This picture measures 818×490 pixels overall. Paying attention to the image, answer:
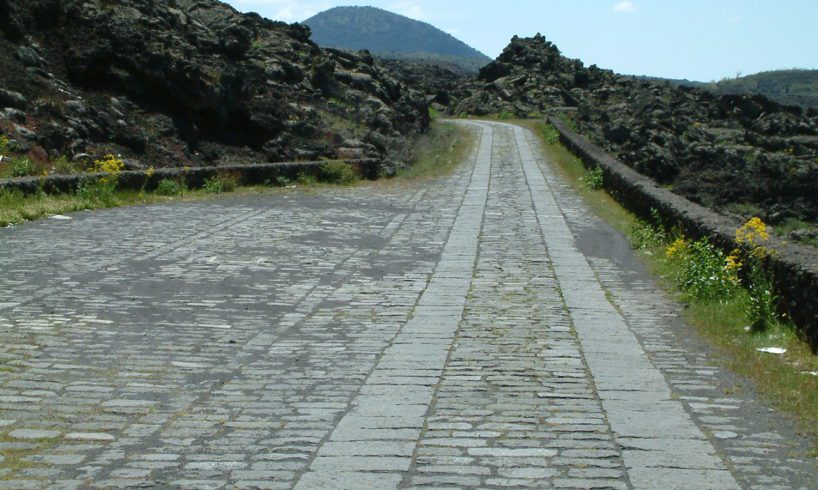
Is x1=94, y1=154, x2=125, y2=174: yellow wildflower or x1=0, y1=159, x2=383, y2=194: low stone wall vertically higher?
x1=94, y1=154, x2=125, y2=174: yellow wildflower

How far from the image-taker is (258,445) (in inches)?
222

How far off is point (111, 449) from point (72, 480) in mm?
476

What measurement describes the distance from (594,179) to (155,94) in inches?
428

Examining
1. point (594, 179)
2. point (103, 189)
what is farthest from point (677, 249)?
point (594, 179)

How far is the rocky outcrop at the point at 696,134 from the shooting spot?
78.0 ft

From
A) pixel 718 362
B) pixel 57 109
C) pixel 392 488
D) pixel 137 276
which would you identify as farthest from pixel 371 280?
pixel 57 109

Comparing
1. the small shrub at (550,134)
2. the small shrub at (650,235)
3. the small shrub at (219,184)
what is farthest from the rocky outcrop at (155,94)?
the small shrub at (650,235)

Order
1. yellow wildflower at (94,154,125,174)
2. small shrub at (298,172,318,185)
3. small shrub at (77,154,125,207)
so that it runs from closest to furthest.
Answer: small shrub at (77,154,125,207), yellow wildflower at (94,154,125,174), small shrub at (298,172,318,185)

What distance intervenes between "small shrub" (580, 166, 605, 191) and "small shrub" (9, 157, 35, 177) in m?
12.2

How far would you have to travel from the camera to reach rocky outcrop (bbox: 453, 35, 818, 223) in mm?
23766

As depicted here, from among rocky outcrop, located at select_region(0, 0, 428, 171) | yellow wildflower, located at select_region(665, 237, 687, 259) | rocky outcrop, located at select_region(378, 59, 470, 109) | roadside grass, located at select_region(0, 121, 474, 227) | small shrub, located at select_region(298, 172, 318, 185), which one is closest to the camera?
yellow wildflower, located at select_region(665, 237, 687, 259)

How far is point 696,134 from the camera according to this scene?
36.3 m

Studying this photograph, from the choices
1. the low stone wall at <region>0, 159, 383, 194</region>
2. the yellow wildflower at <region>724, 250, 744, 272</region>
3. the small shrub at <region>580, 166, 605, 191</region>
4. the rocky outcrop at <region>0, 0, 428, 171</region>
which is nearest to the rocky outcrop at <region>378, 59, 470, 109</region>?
the rocky outcrop at <region>0, 0, 428, 171</region>

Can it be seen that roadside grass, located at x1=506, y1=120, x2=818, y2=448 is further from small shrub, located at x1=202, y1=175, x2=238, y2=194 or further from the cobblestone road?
small shrub, located at x1=202, y1=175, x2=238, y2=194
